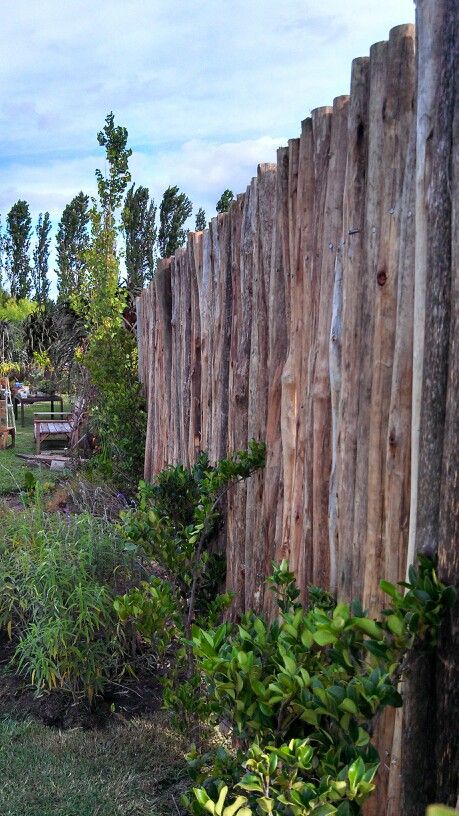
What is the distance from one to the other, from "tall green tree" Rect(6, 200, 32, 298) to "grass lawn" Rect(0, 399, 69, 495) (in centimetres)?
2528

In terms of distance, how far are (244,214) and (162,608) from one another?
1.81 meters

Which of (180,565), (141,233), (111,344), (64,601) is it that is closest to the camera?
(180,565)

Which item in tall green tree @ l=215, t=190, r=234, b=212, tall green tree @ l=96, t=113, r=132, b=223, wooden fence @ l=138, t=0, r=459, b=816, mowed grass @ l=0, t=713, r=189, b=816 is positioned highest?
tall green tree @ l=215, t=190, r=234, b=212

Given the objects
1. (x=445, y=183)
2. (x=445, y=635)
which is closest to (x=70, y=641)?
(x=445, y=635)

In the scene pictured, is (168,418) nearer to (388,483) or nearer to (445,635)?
(388,483)

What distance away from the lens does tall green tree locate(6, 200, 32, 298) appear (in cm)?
4059

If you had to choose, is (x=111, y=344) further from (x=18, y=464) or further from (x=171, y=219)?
Answer: (x=171, y=219)

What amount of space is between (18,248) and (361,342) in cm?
4096

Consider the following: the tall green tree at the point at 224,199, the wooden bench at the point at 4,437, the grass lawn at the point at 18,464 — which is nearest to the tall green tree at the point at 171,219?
the tall green tree at the point at 224,199

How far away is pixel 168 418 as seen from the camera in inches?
237

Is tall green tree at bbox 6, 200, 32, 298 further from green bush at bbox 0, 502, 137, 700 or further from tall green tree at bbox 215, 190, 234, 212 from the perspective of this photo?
green bush at bbox 0, 502, 137, 700

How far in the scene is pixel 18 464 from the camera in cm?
1073

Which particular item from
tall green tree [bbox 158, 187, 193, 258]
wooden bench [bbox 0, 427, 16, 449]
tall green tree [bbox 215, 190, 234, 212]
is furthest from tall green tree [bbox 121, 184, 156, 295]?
wooden bench [bbox 0, 427, 16, 449]

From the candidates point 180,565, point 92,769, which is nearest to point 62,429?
point 180,565
